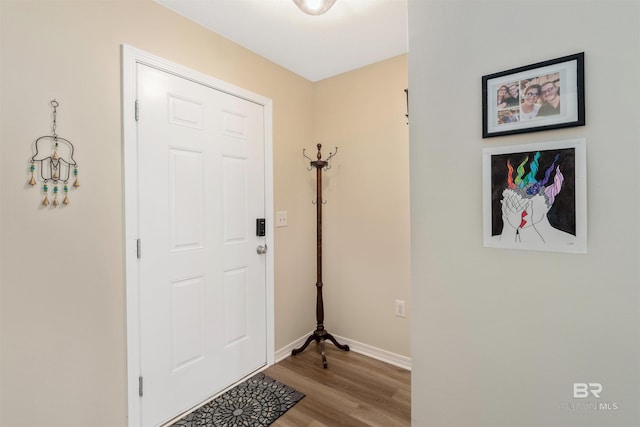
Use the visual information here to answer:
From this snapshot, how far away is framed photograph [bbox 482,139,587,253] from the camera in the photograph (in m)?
0.91

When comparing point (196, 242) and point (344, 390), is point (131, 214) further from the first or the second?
point (344, 390)

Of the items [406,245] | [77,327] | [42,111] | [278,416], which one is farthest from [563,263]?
[42,111]

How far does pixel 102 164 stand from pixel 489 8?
1.80m

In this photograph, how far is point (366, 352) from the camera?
247 cm

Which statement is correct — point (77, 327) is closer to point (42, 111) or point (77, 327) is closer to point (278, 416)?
point (42, 111)

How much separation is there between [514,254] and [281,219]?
1715 mm

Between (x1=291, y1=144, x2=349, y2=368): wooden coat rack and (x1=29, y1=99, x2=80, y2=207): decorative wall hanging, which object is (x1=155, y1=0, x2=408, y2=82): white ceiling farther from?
(x1=29, y1=99, x2=80, y2=207): decorative wall hanging

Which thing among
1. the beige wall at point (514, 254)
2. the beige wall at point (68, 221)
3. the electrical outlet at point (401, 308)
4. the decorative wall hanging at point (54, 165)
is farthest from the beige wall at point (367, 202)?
the decorative wall hanging at point (54, 165)

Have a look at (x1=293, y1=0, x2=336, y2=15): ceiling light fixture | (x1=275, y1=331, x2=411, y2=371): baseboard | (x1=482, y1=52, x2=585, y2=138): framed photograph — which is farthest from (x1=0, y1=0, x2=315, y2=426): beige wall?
(x1=482, y1=52, x2=585, y2=138): framed photograph

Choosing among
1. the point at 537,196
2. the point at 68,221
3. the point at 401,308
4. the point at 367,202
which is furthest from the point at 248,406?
the point at 537,196

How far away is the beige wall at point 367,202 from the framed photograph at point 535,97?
1195 mm

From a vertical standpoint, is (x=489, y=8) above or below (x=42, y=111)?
above

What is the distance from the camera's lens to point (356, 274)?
8.30 feet

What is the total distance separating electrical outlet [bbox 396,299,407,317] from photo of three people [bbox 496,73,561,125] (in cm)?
163
